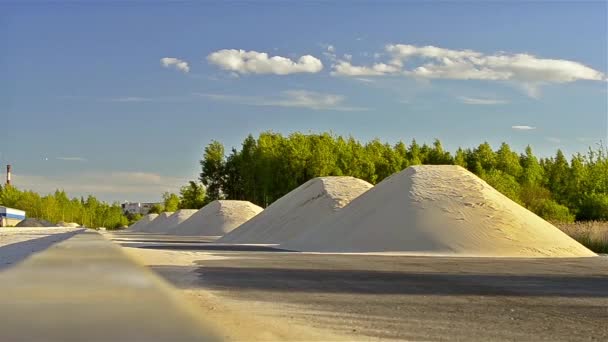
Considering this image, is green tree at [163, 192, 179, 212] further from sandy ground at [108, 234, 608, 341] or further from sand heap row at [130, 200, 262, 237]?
sandy ground at [108, 234, 608, 341]

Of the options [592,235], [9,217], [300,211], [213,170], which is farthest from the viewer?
[9,217]

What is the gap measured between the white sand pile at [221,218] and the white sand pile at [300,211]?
19.3 meters

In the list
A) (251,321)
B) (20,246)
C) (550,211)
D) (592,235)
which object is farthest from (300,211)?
(251,321)

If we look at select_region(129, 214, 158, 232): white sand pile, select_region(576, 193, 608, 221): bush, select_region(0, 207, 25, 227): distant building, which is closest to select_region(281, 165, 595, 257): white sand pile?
select_region(576, 193, 608, 221): bush

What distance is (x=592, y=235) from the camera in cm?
4275

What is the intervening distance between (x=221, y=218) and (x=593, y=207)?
38.8 m

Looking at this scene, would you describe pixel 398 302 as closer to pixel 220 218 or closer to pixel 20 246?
pixel 20 246

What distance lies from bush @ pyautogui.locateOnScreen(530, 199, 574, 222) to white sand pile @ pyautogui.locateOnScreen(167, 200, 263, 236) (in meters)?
28.8

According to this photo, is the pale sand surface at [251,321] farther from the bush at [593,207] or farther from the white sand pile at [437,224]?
the bush at [593,207]

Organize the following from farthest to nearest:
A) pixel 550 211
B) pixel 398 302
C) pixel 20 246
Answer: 1. pixel 550 211
2. pixel 20 246
3. pixel 398 302

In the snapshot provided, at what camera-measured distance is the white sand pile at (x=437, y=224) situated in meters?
36.2

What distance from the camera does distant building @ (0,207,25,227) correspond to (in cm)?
13740

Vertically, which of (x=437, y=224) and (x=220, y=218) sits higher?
(x=220, y=218)

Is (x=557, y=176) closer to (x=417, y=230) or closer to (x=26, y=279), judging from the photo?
(x=417, y=230)
